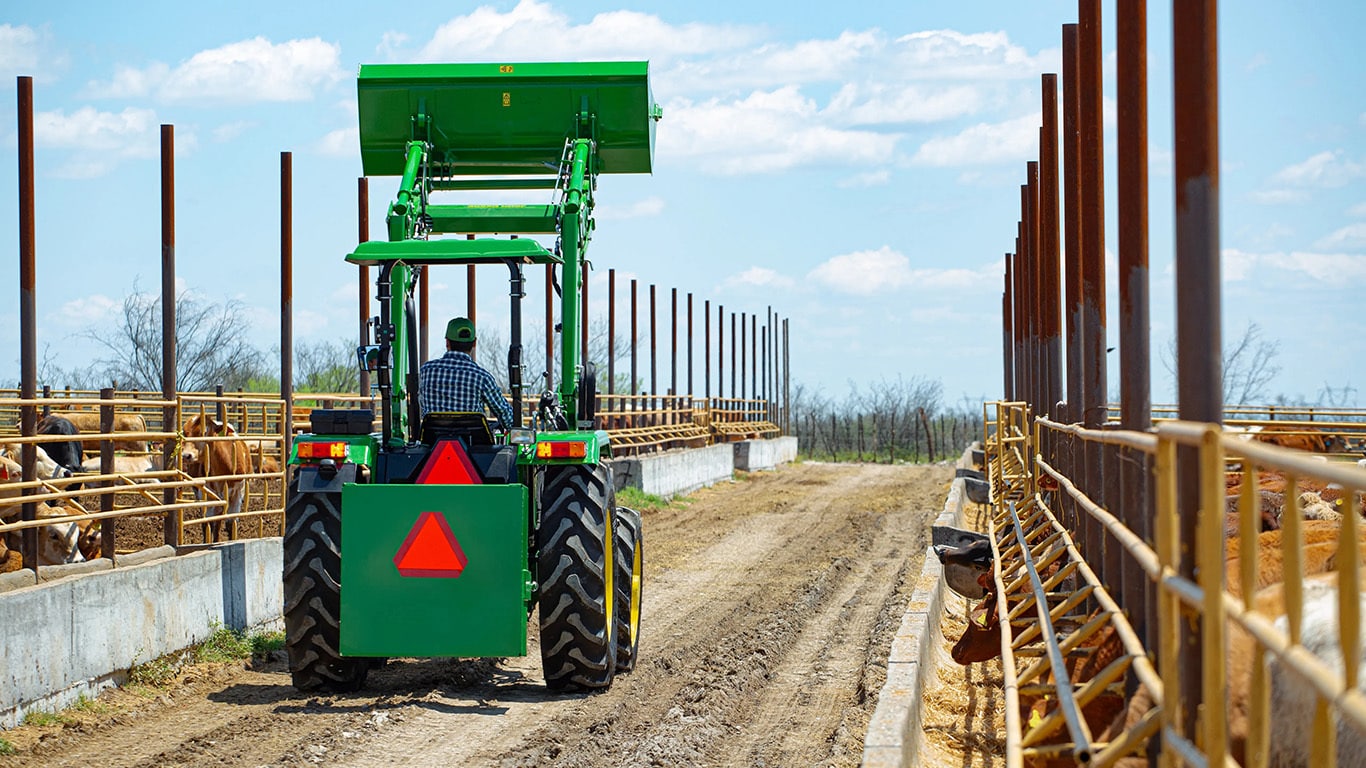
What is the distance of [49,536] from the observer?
1245cm

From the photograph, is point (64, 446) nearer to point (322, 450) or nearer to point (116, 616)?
point (116, 616)

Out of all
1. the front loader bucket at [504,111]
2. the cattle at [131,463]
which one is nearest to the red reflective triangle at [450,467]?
the front loader bucket at [504,111]

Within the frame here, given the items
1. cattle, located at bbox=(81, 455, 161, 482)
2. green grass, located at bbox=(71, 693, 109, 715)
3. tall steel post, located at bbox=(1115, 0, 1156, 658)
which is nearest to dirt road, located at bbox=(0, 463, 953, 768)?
green grass, located at bbox=(71, 693, 109, 715)

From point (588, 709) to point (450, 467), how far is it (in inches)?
65.1

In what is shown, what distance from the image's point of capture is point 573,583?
331 inches

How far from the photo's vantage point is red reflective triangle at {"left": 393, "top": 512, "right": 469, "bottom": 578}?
8.20 meters

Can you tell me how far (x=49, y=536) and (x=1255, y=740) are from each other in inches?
454

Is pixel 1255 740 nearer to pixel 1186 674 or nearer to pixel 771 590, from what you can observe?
pixel 1186 674

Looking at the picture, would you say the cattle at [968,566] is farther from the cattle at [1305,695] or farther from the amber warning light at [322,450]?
the cattle at [1305,695]

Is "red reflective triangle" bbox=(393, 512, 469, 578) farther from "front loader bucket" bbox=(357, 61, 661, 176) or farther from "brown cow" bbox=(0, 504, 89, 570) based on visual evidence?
"brown cow" bbox=(0, 504, 89, 570)

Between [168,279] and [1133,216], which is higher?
[168,279]

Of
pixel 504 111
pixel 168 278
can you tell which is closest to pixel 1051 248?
pixel 504 111

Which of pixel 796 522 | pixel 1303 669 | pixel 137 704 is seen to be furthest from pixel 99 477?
pixel 796 522

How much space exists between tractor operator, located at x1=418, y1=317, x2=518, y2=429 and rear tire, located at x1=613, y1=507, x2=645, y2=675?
1339 mm
